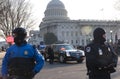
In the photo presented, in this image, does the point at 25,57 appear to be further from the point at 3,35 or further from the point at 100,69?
the point at 3,35

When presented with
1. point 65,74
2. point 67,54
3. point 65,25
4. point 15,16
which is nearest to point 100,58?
point 65,74

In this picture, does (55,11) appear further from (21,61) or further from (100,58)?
(21,61)

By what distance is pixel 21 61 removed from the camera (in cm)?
645

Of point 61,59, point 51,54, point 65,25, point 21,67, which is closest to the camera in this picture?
point 21,67

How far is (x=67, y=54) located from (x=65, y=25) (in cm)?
14155

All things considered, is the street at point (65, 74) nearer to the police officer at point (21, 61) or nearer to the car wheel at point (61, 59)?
the car wheel at point (61, 59)

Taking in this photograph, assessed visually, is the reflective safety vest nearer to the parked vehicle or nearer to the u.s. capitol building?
the parked vehicle

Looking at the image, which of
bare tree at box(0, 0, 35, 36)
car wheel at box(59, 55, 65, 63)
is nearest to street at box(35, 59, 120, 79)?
car wheel at box(59, 55, 65, 63)

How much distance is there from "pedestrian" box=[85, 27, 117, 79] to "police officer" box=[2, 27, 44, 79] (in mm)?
930

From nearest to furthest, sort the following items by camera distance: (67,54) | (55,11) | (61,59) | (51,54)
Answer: (67,54) < (51,54) < (61,59) < (55,11)

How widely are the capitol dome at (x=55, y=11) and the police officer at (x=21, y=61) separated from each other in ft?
534

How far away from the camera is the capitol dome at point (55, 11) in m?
170

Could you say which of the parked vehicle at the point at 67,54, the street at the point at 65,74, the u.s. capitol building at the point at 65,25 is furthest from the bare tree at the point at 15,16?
the u.s. capitol building at the point at 65,25

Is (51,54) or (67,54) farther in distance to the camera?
(51,54)
